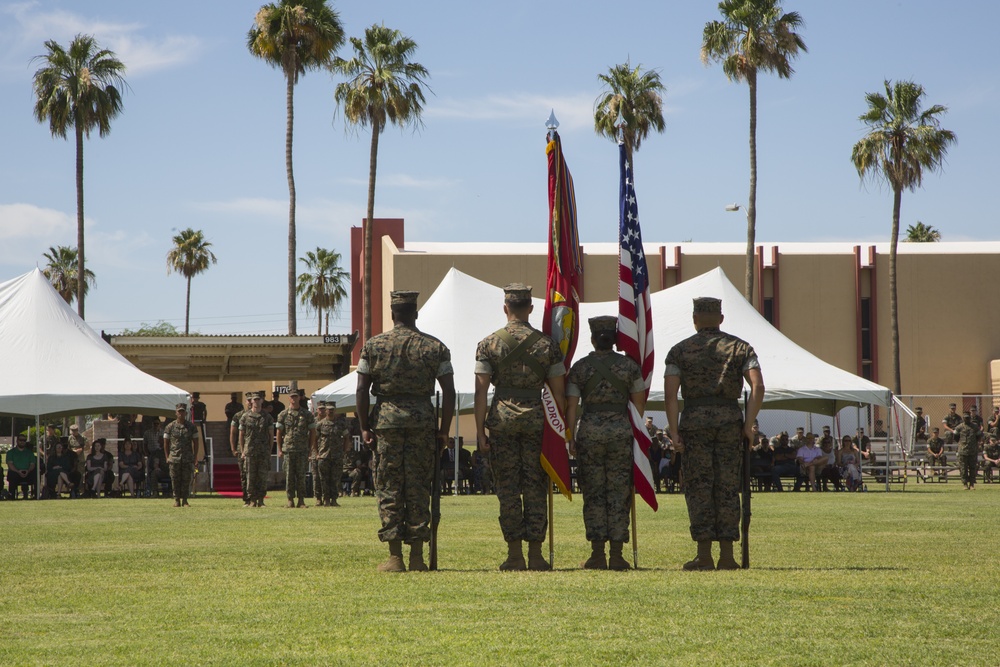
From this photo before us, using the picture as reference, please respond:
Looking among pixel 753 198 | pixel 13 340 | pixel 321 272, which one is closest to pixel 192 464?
pixel 13 340

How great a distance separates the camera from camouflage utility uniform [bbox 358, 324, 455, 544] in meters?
9.32

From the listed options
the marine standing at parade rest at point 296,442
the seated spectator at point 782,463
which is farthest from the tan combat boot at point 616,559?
the seated spectator at point 782,463

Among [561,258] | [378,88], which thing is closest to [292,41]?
[378,88]

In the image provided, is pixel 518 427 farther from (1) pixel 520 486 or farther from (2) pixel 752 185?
(2) pixel 752 185

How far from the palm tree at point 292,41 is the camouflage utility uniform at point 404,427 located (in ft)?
100

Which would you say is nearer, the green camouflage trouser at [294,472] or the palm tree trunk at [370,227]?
the green camouflage trouser at [294,472]

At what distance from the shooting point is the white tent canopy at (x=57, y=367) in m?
23.8

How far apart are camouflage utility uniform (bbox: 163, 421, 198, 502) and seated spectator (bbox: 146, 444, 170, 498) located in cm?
431

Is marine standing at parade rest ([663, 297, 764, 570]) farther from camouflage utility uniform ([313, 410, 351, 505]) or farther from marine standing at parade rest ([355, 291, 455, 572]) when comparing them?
camouflage utility uniform ([313, 410, 351, 505])

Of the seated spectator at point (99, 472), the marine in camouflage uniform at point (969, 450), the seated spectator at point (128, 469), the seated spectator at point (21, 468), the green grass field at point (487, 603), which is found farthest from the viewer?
the marine in camouflage uniform at point (969, 450)

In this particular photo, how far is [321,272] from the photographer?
253 feet

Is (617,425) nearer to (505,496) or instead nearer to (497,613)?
(505,496)

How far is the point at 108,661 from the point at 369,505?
49.9 feet

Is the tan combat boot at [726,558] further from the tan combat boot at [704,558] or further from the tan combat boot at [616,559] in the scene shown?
the tan combat boot at [616,559]
